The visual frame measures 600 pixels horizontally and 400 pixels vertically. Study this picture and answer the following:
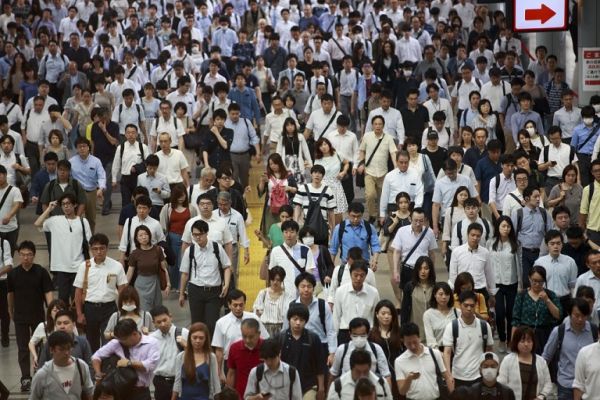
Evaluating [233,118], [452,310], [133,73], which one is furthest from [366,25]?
[452,310]

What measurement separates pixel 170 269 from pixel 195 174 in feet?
19.5

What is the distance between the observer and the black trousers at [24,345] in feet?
51.2

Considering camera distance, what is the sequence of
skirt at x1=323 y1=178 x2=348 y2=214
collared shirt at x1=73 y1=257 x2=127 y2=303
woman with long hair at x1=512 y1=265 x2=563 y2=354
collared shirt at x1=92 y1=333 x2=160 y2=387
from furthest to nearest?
skirt at x1=323 y1=178 x2=348 y2=214 < collared shirt at x1=73 y1=257 x2=127 y2=303 < woman with long hair at x1=512 y1=265 x2=563 y2=354 < collared shirt at x1=92 y1=333 x2=160 y2=387

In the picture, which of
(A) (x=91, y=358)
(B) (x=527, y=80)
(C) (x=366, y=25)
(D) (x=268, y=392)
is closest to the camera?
→ (D) (x=268, y=392)

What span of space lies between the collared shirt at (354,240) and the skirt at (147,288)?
198 cm

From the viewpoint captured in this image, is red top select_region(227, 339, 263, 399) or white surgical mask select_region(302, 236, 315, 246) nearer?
red top select_region(227, 339, 263, 399)

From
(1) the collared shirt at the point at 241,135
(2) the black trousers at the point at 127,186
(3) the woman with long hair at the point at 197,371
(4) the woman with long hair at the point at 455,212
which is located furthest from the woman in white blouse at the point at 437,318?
(1) the collared shirt at the point at 241,135

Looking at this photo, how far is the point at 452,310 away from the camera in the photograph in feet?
46.7

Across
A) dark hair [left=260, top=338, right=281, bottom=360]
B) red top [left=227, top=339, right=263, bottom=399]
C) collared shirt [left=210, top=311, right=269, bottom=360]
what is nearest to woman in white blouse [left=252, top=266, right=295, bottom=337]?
collared shirt [left=210, top=311, right=269, bottom=360]

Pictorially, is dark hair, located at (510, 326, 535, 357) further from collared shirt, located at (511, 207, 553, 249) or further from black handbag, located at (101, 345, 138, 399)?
collared shirt, located at (511, 207, 553, 249)

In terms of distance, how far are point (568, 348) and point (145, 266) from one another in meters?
4.61

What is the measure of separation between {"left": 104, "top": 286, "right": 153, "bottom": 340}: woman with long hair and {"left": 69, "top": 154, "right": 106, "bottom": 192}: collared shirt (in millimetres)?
5534

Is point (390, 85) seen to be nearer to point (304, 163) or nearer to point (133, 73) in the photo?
point (133, 73)

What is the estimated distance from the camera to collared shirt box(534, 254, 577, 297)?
602 inches
